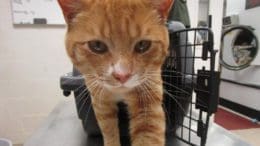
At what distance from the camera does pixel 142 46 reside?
0.45m

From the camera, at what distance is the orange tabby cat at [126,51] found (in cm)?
42

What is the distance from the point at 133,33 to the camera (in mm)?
424

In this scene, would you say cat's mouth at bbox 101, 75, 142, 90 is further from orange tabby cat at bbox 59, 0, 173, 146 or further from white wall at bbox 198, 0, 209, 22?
white wall at bbox 198, 0, 209, 22

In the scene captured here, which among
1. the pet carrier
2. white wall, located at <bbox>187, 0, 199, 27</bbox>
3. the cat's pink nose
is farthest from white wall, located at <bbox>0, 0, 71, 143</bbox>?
the cat's pink nose

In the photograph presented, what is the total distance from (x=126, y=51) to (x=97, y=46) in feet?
0.19

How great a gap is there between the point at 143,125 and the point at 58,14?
1.14 meters

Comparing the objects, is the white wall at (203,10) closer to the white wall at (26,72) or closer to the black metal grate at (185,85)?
the white wall at (26,72)

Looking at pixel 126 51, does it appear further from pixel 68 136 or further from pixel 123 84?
pixel 68 136

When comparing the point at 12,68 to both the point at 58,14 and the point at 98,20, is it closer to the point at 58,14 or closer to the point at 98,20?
the point at 58,14

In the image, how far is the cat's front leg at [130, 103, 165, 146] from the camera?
0.49 m

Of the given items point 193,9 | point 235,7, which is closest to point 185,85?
point 193,9

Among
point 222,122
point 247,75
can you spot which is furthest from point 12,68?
point 247,75

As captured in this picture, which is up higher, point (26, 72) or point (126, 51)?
point (126, 51)

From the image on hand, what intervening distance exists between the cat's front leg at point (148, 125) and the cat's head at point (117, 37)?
7 centimetres
